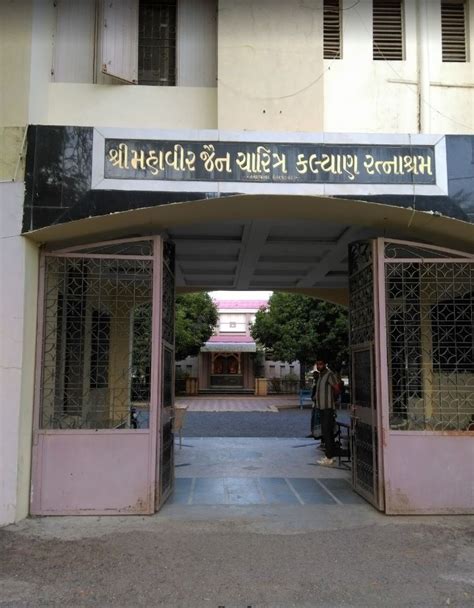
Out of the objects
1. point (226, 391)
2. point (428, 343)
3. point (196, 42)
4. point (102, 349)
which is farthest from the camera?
point (226, 391)

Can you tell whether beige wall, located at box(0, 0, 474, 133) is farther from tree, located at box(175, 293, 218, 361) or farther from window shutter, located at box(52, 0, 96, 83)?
tree, located at box(175, 293, 218, 361)

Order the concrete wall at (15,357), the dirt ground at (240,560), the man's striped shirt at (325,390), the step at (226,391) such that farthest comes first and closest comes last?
the step at (226,391) → the man's striped shirt at (325,390) → the concrete wall at (15,357) → the dirt ground at (240,560)

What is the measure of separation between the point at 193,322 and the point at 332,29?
2347 centimetres

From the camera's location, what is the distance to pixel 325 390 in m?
9.01

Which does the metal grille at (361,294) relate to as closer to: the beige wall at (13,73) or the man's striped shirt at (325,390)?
the man's striped shirt at (325,390)

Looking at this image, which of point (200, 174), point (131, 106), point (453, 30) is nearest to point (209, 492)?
point (200, 174)

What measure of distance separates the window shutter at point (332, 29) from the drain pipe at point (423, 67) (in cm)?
91

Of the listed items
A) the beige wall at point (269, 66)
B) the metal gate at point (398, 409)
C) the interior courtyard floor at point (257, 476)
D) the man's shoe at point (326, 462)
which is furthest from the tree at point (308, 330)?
the beige wall at point (269, 66)

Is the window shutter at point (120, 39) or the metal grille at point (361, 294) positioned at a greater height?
the window shutter at point (120, 39)

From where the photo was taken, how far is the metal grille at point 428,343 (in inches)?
262

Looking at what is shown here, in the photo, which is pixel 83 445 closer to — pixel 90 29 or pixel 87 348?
pixel 87 348

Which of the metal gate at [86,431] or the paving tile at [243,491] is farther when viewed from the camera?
the paving tile at [243,491]

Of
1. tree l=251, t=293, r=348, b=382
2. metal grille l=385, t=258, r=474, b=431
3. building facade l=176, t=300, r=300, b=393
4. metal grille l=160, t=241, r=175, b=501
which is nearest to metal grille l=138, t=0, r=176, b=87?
metal grille l=160, t=241, r=175, b=501

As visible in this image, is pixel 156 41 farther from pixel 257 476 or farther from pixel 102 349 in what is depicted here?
pixel 257 476
